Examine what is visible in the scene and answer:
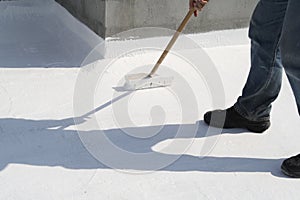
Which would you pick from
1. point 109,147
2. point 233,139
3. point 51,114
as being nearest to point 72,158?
point 109,147

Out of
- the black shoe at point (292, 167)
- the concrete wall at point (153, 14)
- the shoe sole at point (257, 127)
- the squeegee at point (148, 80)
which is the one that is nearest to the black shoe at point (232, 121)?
the shoe sole at point (257, 127)

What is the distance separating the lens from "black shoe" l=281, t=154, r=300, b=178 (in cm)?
204

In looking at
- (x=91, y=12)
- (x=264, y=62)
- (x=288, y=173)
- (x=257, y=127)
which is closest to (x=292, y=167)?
(x=288, y=173)

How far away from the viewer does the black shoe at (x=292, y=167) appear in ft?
6.69

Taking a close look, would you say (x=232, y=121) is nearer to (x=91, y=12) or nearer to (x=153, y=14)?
(x=153, y=14)

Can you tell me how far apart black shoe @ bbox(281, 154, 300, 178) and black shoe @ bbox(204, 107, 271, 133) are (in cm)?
30

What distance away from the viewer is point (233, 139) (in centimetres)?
229

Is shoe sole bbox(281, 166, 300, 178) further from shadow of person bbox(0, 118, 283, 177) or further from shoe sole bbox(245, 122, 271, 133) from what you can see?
shoe sole bbox(245, 122, 271, 133)

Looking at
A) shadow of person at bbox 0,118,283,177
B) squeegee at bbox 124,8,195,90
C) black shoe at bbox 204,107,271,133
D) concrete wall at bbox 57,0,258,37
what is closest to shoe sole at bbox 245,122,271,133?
black shoe at bbox 204,107,271,133

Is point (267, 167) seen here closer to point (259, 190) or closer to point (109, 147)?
point (259, 190)

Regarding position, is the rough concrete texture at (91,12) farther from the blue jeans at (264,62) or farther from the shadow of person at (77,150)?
the blue jeans at (264,62)

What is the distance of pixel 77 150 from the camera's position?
7.04ft

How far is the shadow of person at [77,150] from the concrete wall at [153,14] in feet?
2.55

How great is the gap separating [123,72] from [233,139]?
0.80m
